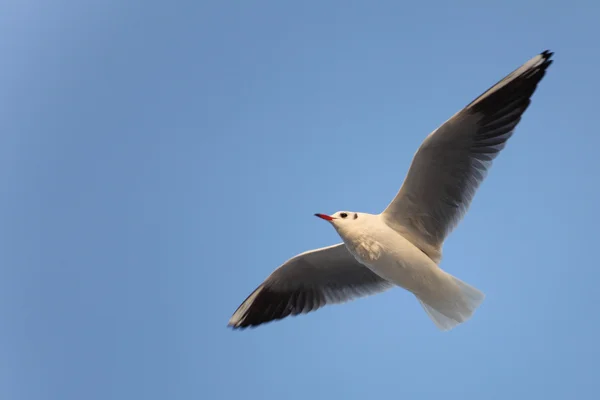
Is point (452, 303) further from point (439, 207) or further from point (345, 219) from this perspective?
point (345, 219)

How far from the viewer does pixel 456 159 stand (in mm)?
6488

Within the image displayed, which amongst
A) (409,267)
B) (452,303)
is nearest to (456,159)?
(409,267)

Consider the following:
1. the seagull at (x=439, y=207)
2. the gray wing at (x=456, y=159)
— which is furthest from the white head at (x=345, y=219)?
the gray wing at (x=456, y=159)

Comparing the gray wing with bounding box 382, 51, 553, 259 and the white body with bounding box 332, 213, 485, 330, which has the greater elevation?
the gray wing with bounding box 382, 51, 553, 259

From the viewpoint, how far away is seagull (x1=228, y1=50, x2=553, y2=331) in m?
6.25

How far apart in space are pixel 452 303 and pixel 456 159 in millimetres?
1279

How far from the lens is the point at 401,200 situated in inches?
265

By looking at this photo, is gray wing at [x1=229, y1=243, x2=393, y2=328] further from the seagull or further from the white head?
the white head

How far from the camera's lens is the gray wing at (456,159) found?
6.20m

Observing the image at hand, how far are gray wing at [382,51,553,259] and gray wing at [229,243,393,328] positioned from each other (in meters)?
0.92

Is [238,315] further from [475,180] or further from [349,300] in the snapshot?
[475,180]

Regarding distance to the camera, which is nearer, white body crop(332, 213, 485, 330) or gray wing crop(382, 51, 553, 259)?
gray wing crop(382, 51, 553, 259)

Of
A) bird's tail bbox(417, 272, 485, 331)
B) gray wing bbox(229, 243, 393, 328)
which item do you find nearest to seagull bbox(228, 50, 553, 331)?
bird's tail bbox(417, 272, 485, 331)

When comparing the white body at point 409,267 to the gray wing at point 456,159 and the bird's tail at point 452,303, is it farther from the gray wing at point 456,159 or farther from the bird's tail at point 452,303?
the gray wing at point 456,159
